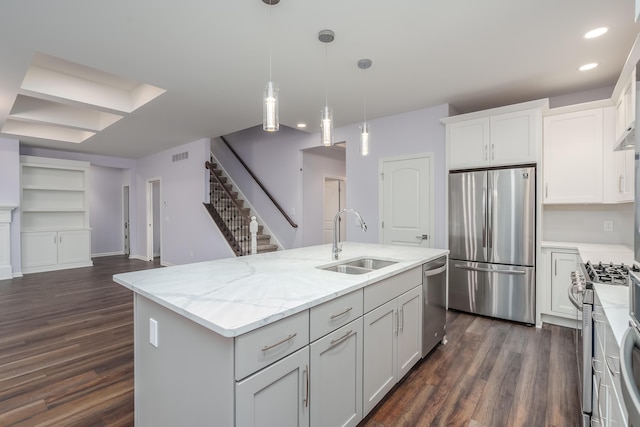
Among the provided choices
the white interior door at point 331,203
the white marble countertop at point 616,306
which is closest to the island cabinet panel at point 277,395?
the white marble countertop at point 616,306

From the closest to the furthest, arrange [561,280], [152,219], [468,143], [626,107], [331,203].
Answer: [626,107]
[561,280]
[468,143]
[331,203]
[152,219]

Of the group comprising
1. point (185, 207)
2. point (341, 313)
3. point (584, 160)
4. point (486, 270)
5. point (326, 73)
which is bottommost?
point (486, 270)

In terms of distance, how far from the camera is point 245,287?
5.25ft

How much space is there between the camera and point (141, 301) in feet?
5.50

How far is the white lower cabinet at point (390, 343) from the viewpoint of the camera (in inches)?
72.9

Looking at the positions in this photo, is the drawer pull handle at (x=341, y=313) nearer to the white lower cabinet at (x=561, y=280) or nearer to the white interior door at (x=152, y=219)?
the white lower cabinet at (x=561, y=280)

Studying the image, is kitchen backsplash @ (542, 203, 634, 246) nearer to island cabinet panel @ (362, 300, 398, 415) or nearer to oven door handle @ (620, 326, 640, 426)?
island cabinet panel @ (362, 300, 398, 415)

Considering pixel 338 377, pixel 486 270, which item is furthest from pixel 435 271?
pixel 338 377

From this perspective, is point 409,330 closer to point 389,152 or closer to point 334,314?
point 334,314

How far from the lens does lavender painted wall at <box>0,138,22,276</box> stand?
5785 mm

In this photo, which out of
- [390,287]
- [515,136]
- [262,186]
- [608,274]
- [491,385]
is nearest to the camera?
[608,274]

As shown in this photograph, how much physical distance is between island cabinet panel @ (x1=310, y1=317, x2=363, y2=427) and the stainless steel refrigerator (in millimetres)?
2512

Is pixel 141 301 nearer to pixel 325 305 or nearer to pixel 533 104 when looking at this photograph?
pixel 325 305

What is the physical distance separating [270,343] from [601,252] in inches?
133
